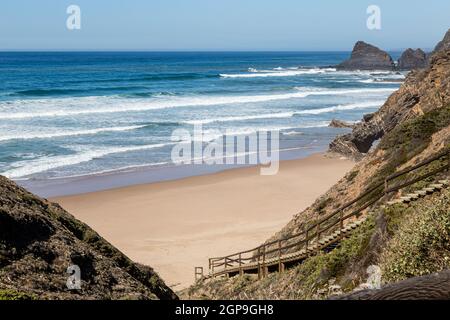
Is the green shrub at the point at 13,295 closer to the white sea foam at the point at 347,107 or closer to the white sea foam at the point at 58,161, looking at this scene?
the white sea foam at the point at 58,161

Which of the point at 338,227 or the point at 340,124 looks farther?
the point at 340,124

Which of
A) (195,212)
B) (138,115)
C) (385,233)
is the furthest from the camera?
(138,115)

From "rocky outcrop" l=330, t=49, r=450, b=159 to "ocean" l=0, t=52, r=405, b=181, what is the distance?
317cm

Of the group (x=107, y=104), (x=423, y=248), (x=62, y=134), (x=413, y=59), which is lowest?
(x=62, y=134)

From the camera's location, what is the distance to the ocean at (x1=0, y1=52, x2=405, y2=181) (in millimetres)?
33188

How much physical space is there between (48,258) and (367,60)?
133 metres

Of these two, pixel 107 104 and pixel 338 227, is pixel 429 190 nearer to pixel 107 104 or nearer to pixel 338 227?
pixel 338 227

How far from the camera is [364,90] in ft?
257

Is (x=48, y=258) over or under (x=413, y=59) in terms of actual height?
under

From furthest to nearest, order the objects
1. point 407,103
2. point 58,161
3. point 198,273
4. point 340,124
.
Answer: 1. point 340,124
2. point 58,161
3. point 407,103
4. point 198,273

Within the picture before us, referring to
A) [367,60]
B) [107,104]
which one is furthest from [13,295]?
[367,60]

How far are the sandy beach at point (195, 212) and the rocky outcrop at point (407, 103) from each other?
349 centimetres

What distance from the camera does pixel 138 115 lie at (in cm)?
5016

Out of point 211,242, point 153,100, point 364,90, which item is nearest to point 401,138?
point 211,242
